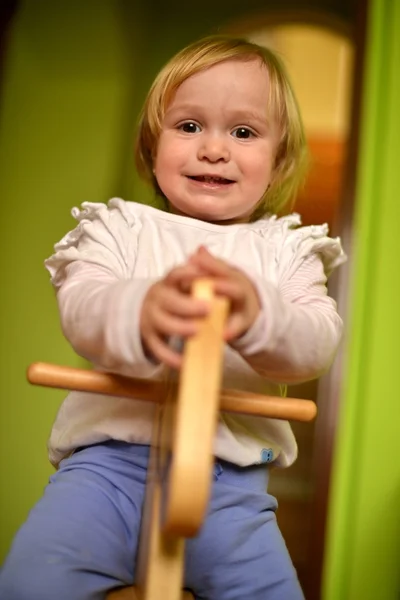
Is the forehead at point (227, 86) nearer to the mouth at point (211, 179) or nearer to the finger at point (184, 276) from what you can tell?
the mouth at point (211, 179)

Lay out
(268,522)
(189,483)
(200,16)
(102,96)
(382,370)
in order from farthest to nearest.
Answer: (200,16) < (102,96) < (382,370) < (268,522) < (189,483)

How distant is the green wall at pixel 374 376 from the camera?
106 cm

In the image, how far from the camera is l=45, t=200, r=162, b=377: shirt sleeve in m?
0.50

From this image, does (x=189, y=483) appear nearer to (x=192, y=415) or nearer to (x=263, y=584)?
(x=192, y=415)

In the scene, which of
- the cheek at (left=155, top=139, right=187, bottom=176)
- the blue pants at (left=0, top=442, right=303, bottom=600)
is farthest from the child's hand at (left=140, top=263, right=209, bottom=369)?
the cheek at (left=155, top=139, right=187, bottom=176)

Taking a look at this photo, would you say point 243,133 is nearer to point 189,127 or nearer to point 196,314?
point 189,127

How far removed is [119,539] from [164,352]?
8.8 inches

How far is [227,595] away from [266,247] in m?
0.35

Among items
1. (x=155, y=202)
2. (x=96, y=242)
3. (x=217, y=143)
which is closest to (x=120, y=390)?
(x=96, y=242)

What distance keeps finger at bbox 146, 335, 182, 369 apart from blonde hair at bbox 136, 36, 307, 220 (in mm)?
398

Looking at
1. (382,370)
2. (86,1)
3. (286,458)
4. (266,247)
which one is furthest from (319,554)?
(86,1)

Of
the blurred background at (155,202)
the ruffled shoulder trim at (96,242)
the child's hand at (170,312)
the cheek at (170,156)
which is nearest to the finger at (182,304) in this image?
the child's hand at (170,312)

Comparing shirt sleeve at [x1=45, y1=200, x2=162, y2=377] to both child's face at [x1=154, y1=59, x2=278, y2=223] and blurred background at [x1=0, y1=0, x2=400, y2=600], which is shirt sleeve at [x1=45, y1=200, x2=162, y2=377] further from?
blurred background at [x1=0, y1=0, x2=400, y2=600]

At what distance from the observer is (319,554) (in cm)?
138
